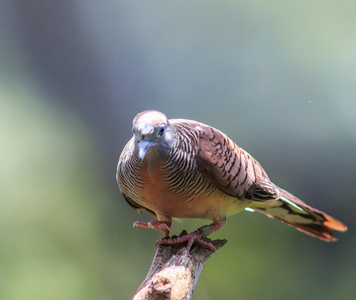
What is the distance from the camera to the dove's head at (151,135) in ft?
6.00

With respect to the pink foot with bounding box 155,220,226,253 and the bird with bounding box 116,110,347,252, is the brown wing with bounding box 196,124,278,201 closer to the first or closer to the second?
the bird with bounding box 116,110,347,252

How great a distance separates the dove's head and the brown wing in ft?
0.78

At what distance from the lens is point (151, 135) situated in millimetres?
1845

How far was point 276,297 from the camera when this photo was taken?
3695 mm

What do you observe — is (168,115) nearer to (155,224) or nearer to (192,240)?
(155,224)

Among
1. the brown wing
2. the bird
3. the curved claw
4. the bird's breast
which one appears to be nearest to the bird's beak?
the bird

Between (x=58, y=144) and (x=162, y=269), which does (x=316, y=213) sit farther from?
(x=58, y=144)

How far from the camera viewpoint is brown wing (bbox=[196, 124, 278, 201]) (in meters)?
2.12

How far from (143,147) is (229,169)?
53 centimetres

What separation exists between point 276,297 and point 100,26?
258cm

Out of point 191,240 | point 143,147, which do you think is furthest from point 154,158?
point 191,240

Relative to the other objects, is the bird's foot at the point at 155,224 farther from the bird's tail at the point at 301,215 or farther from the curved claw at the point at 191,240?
the bird's tail at the point at 301,215

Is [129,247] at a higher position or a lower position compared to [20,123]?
lower

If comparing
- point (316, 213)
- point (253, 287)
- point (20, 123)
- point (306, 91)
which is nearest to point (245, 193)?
point (316, 213)
